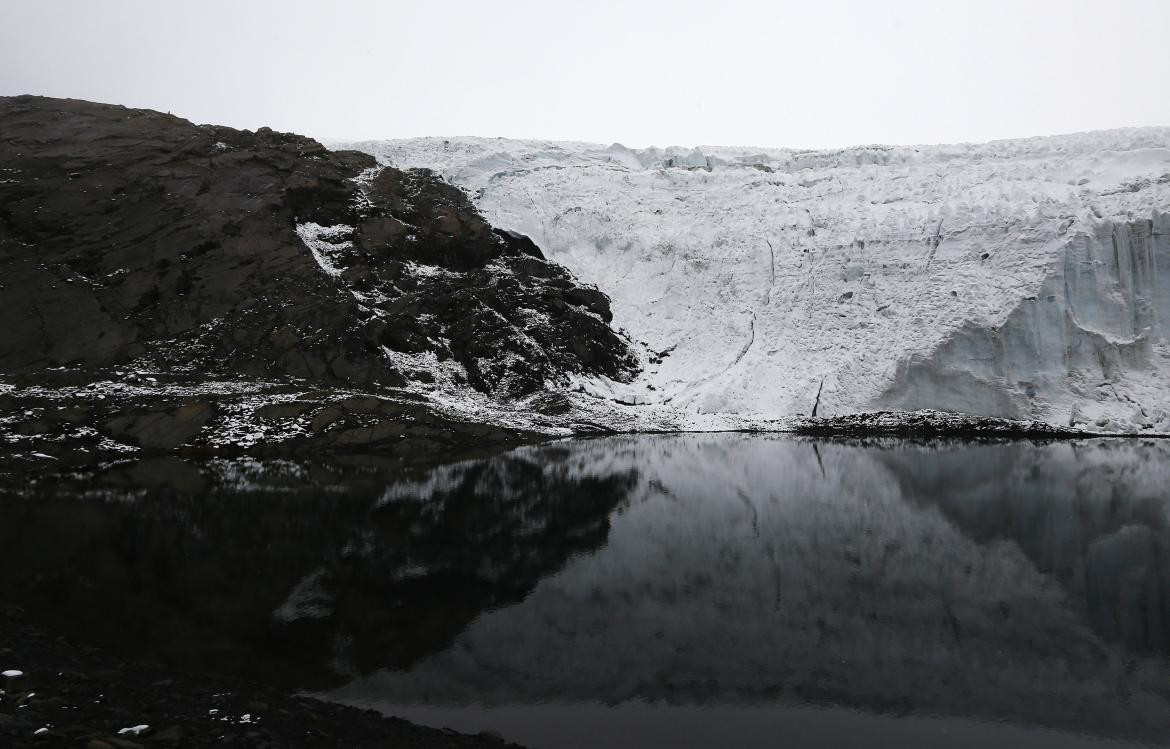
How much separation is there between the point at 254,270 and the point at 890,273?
48.1m

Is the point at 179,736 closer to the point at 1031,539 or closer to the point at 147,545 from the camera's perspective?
the point at 147,545

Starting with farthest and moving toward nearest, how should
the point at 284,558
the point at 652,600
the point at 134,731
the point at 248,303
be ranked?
the point at 248,303 < the point at 284,558 < the point at 652,600 < the point at 134,731

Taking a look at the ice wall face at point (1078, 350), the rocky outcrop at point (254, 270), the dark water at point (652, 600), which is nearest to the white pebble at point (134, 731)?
the dark water at point (652, 600)

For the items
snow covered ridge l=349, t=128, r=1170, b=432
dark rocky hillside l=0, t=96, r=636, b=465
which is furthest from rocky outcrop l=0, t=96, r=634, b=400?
snow covered ridge l=349, t=128, r=1170, b=432

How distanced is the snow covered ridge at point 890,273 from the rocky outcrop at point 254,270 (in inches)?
293

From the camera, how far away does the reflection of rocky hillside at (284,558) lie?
10.5m

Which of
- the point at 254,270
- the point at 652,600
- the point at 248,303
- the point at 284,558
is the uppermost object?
the point at 254,270

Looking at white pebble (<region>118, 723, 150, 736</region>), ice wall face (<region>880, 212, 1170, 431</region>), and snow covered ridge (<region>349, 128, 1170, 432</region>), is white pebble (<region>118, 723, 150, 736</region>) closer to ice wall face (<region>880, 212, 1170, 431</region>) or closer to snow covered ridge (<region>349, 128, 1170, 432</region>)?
snow covered ridge (<region>349, 128, 1170, 432</region>)

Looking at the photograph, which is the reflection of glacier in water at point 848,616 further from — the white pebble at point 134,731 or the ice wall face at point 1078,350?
the ice wall face at point 1078,350

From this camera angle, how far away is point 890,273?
53688 mm

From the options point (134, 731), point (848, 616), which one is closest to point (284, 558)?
point (134, 731)

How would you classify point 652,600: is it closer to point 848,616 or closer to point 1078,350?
point 848,616

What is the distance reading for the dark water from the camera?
8547mm

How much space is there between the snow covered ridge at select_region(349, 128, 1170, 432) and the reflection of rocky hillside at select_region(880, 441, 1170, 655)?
446 inches
